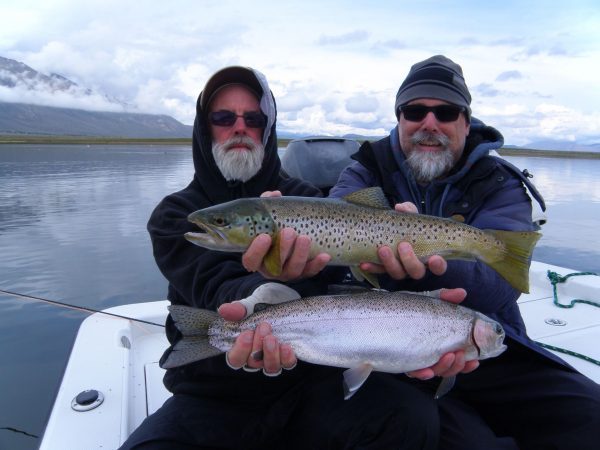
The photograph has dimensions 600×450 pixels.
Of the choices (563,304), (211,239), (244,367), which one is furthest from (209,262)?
(563,304)

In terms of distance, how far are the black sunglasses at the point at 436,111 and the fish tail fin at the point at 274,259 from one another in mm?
2151

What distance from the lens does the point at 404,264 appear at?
2.89 meters

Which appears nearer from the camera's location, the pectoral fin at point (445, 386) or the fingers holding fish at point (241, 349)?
the fingers holding fish at point (241, 349)

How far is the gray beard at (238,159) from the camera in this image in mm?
3955

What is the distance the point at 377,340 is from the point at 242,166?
1.93 metres

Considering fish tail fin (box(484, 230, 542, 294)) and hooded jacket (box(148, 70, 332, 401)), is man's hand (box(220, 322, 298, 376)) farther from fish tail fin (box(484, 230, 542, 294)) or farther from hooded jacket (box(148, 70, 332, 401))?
fish tail fin (box(484, 230, 542, 294))

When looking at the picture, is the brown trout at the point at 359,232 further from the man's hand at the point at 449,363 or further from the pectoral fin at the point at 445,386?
the pectoral fin at the point at 445,386

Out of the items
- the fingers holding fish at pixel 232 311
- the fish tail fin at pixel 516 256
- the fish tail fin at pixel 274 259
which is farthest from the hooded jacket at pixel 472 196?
the fingers holding fish at pixel 232 311

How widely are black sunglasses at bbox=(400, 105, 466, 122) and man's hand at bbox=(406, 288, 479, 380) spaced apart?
6.07 ft

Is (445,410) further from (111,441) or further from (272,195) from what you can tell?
(111,441)

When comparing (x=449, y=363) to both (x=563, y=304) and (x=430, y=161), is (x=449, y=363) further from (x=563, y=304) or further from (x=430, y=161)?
(x=563, y=304)

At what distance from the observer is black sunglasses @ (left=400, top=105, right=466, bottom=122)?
413 centimetres

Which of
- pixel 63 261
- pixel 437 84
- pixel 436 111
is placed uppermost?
pixel 437 84

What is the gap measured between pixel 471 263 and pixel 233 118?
230cm
